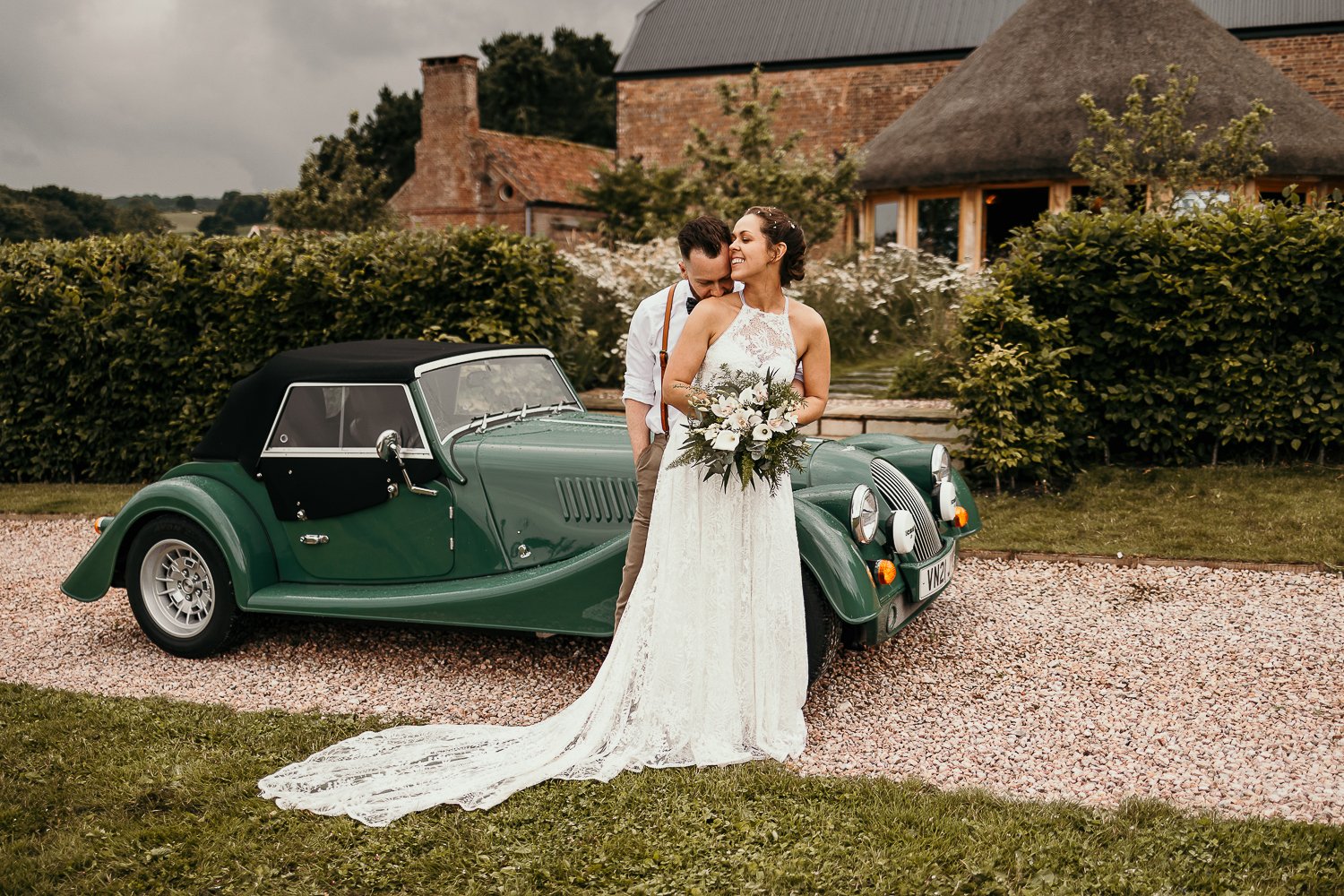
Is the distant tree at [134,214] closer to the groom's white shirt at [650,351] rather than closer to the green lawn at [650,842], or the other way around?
the groom's white shirt at [650,351]

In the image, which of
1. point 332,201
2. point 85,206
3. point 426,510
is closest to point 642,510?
point 426,510

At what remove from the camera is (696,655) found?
4.33 metres

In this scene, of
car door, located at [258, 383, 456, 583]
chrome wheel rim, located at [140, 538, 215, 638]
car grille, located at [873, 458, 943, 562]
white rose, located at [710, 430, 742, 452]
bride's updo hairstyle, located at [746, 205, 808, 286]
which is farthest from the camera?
chrome wheel rim, located at [140, 538, 215, 638]

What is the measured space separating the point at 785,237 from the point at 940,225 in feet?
46.4

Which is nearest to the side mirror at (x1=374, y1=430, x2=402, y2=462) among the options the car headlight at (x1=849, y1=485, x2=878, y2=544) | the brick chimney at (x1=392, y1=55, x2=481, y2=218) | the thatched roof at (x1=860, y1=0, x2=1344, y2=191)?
the car headlight at (x1=849, y1=485, x2=878, y2=544)

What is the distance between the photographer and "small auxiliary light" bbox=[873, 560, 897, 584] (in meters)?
4.75

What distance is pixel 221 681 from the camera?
544 cm

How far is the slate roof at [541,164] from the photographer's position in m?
29.0

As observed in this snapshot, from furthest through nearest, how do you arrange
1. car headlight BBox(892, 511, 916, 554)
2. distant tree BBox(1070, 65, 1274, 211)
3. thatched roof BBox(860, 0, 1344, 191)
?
1. thatched roof BBox(860, 0, 1344, 191)
2. distant tree BBox(1070, 65, 1274, 211)
3. car headlight BBox(892, 511, 916, 554)

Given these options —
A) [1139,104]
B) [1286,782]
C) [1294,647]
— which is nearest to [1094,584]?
[1294,647]

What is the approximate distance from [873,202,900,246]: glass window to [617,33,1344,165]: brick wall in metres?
4.31

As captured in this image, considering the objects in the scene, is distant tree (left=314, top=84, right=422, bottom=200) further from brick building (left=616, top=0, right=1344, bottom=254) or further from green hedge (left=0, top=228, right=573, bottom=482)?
green hedge (left=0, top=228, right=573, bottom=482)

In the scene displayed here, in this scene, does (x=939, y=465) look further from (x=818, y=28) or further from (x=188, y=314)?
(x=818, y=28)

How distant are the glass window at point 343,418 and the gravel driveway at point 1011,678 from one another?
1.12 meters
